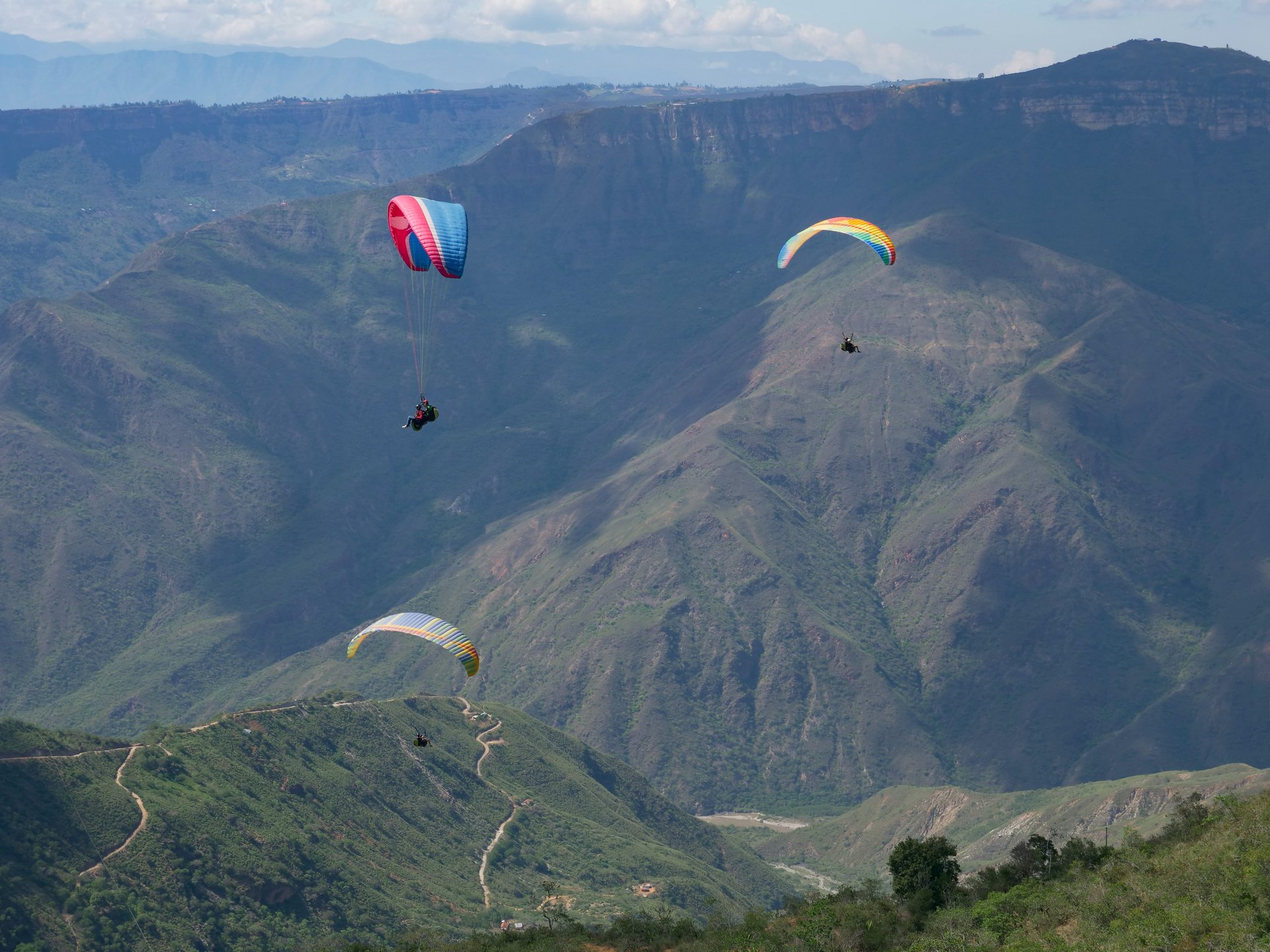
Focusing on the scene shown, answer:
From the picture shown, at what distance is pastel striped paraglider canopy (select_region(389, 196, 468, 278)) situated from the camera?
70000mm

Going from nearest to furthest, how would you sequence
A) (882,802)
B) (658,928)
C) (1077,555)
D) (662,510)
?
(658,928) → (882,802) → (1077,555) → (662,510)

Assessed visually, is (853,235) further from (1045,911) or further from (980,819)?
(980,819)

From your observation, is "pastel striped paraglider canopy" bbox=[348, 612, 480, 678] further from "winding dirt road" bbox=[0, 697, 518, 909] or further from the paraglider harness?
"winding dirt road" bbox=[0, 697, 518, 909]

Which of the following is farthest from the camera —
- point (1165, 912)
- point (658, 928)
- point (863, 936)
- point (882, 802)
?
point (882, 802)

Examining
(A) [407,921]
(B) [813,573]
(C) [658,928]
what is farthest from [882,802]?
(C) [658,928]

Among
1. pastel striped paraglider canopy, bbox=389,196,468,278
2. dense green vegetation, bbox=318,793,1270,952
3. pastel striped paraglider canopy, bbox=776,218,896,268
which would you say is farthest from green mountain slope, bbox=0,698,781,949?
pastel striped paraglider canopy, bbox=776,218,896,268

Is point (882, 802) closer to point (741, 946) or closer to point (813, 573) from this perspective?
point (813, 573)

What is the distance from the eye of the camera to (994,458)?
625 ft

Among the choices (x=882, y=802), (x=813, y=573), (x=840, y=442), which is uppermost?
(x=840, y=442)

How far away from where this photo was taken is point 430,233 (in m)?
70.9

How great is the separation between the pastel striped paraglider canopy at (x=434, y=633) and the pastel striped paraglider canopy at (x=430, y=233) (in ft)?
57.6

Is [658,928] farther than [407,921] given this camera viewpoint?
No

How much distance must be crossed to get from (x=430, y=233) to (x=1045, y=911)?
135 feet

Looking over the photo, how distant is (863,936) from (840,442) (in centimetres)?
13817
